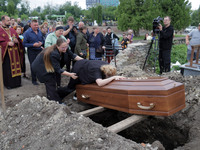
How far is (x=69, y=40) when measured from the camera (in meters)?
5.38

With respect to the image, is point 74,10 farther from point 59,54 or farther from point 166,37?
point 59,54

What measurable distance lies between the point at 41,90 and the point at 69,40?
1.60 m

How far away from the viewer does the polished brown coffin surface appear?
256 cm

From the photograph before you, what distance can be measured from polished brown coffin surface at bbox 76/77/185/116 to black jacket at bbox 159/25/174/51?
322cm

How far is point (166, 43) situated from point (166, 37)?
214 mm

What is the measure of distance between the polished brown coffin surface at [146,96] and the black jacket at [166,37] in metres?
3.22

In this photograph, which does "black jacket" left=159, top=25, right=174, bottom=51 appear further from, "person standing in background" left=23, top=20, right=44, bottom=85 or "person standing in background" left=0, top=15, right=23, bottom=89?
"person standing in background" left=0, top=15, right=23, bottom=89

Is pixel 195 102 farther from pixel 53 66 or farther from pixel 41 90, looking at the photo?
pixel 41 90

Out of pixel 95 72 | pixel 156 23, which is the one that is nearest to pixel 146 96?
pixel 95 72

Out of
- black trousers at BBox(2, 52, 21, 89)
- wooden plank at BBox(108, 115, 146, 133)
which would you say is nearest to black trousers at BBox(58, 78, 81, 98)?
wooden plank at BBox(108, 115, 146, 133)

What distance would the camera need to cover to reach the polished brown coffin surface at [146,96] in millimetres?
2561

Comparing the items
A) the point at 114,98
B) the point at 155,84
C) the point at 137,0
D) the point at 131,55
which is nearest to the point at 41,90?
the point at 114,98

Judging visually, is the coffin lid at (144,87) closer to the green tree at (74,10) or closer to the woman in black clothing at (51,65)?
the woman in black clothing at (51,65)

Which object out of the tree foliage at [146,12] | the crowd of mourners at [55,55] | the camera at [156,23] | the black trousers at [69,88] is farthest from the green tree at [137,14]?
the black trousers at [69,88]
